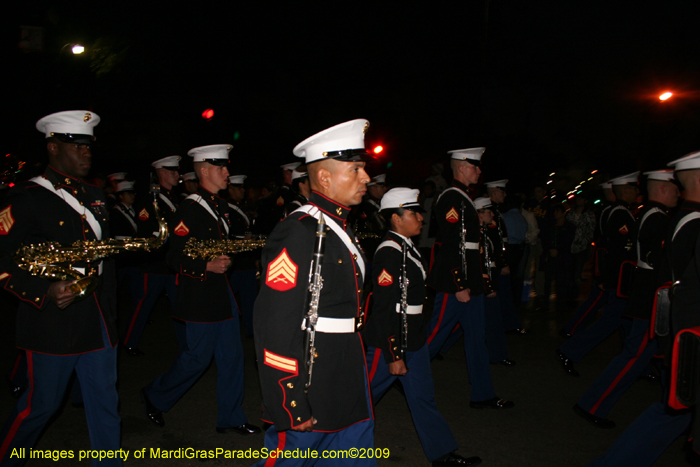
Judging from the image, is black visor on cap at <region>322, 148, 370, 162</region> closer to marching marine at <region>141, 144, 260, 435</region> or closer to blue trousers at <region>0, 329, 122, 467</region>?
blue trousers at <region>0, 329, 122, 467</region>

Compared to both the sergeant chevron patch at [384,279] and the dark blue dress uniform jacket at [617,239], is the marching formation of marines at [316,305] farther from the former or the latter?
the dark blue dress uniform jacket at [617,239]

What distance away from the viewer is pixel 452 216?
5.07 m

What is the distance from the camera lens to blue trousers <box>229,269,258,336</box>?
23.7ft

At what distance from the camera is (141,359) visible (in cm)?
641

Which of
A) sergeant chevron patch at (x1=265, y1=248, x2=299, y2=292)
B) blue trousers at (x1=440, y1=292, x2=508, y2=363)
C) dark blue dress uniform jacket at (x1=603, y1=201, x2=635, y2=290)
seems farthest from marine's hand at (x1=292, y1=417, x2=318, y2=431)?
dark blue dress uniform jacket at (x1=603, y1=201, x2=635, y2=290)

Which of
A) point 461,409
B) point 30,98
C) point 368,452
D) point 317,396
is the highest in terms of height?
point 30,98

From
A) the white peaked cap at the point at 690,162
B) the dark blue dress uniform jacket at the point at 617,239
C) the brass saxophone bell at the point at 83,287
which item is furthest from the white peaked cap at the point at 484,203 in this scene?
the brass saxophone bell at the point at 83,287

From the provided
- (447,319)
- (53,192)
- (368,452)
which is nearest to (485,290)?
(447,319)

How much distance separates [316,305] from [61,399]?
1943 mm

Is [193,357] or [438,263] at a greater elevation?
[438,263]

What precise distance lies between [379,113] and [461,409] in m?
19.8

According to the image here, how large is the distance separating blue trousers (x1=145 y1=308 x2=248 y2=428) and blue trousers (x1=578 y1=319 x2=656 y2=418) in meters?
3.05

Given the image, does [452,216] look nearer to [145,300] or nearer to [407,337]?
[407,337]

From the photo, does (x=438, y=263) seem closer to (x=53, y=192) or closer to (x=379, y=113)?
(x=53, y=192)
